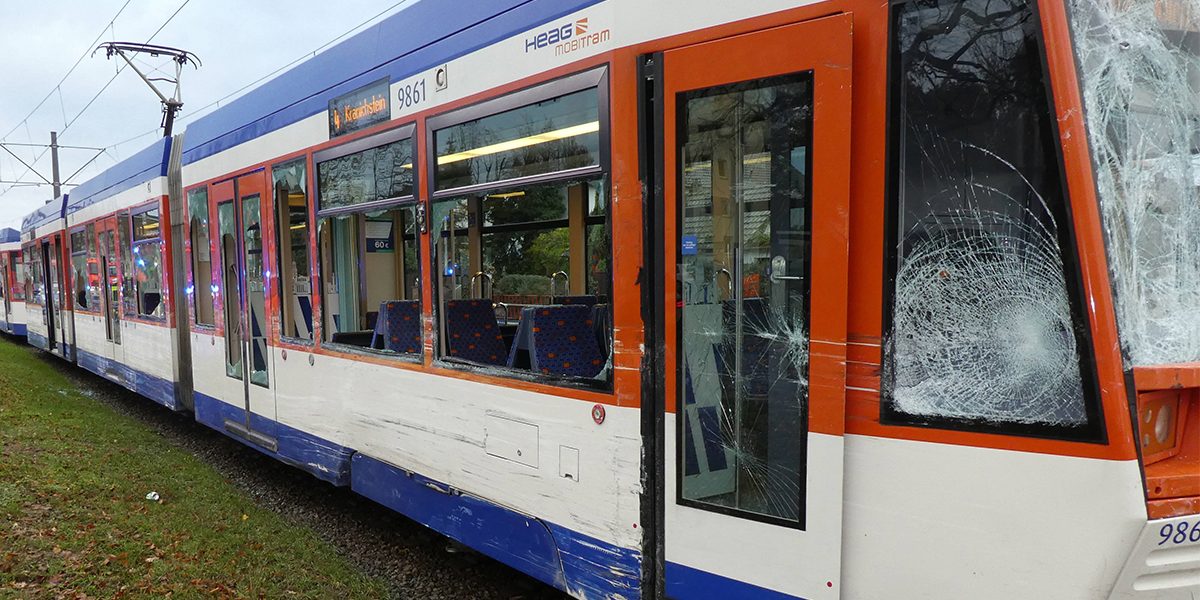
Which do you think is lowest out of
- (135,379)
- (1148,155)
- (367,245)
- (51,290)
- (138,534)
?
(138,534)

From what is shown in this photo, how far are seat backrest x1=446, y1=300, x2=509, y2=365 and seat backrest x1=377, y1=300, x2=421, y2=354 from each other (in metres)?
0.39

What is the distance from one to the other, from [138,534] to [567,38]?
160 inches

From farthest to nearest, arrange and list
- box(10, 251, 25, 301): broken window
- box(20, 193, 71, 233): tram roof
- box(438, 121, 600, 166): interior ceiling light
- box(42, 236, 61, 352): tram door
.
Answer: box(10, 251, 25, 301): broken window
box(42, 236, 61, 352): tram door
box(20, 193, 71, 233): tram roof
box(438, 121, 600, 166): interior ceiling light

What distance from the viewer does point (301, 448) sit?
5332 mm

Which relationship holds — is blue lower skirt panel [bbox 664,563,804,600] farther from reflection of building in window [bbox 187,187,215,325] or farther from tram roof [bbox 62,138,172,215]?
tram roof [bbox 62,138,172,215]

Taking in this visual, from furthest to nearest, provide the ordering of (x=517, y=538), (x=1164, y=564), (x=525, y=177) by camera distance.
Answer: (x=517, y=538) < (x=525, y=177) < (x=1164, y=564)

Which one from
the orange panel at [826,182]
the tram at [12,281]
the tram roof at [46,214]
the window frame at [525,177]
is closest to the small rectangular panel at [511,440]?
the window frame at [525,177]

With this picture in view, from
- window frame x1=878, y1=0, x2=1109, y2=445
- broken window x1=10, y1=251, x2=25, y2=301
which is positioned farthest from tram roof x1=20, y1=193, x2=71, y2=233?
window frame x1=878, y1=0, x2=1109, y2=445

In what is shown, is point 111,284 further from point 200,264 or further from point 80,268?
point 200,264

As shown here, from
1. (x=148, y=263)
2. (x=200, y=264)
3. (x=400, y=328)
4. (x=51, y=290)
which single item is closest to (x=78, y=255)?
(x=51, y=290)

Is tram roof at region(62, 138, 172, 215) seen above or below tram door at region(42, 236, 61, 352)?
above

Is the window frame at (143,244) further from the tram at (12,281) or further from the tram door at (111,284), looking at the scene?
the tram at (12,281)

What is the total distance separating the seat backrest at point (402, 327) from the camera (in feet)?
15.2

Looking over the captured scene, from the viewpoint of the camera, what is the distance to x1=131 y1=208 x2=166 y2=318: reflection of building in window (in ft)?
27.3
